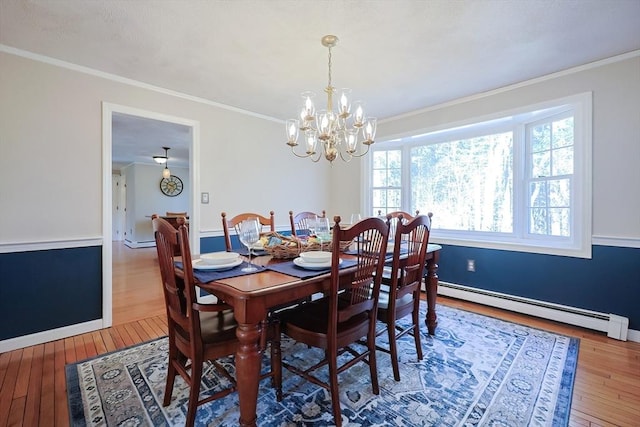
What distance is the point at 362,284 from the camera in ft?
5.27

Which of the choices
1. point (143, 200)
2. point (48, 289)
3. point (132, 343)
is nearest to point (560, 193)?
point (132, 343)

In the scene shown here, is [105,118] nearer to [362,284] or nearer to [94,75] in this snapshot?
[94,75]

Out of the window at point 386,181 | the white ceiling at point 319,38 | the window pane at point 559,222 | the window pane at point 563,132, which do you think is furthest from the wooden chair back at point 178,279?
the window pane at point 563,132

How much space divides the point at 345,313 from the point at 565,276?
7.97 feet

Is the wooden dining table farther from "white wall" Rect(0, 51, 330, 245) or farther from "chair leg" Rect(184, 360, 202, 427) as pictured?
"white wall" Rect(0, 51, 330, 245)

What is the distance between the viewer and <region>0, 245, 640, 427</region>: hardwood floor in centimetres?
154

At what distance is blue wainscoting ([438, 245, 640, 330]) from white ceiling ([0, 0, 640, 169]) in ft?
5.69

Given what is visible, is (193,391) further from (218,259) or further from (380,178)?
(380,178)

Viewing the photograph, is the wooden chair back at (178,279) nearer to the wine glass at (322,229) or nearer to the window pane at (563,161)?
the wine glass at (322,229)

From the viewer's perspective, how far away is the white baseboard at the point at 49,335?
7.34 feet

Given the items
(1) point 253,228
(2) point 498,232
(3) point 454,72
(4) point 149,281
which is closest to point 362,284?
(1) point 253,228

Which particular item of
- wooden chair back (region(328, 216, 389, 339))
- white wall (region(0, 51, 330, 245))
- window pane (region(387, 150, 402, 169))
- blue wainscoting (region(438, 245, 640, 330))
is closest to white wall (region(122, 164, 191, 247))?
white wall (region(0, 51, 330, 245))

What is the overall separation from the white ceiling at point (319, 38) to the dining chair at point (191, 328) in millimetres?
1438

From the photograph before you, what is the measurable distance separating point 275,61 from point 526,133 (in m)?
2.70
